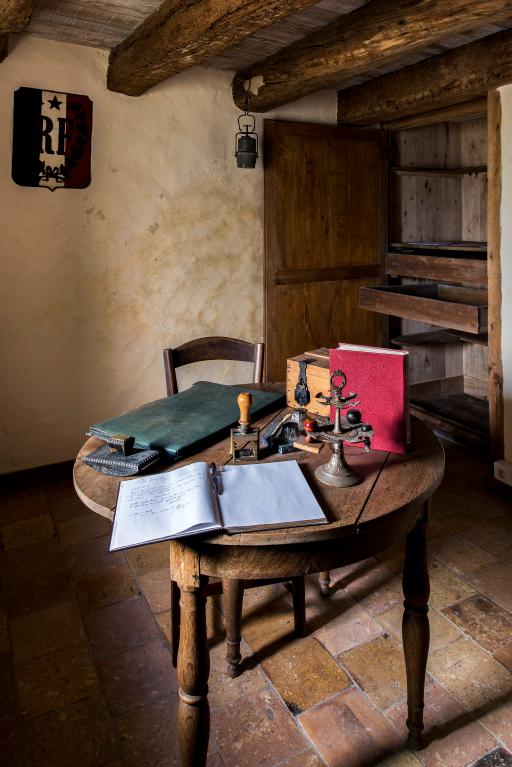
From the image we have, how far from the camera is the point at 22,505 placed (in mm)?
3070

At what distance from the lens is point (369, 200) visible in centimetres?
419

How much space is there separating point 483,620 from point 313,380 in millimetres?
1136

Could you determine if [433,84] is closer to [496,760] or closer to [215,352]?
[215,352]

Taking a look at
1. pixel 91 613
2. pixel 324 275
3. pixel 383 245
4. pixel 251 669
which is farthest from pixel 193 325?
pixel 251 669

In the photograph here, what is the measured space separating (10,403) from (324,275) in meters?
2.26

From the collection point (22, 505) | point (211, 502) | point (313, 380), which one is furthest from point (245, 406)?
point (22, 505)

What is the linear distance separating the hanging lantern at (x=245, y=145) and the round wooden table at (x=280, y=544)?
2549 mm

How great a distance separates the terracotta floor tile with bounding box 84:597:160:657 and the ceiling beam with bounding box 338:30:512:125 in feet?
10.0

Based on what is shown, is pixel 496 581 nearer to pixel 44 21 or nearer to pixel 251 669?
pixel 251 669

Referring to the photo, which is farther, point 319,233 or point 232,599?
point 319,233

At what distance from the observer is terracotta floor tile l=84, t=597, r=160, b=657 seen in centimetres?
200

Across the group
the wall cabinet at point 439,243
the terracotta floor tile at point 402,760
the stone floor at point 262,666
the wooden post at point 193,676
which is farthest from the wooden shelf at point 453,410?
the wooden post at point 193,676

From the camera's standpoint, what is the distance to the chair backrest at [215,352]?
95.9 inches

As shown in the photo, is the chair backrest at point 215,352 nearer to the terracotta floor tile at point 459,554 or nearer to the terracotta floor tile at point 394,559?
the terracotta floor tile at point 394,559
